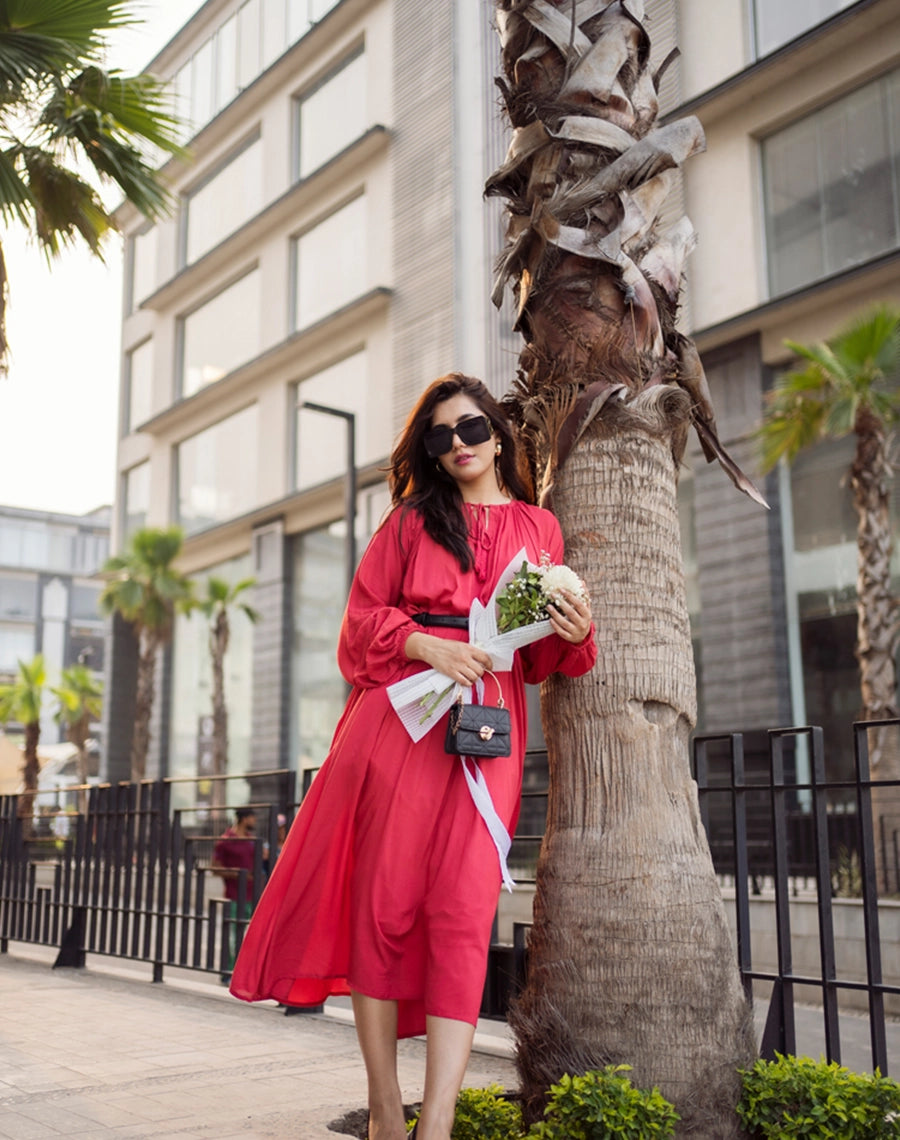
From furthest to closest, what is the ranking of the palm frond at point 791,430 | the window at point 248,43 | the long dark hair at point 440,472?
the window at point 248,43 < the palm frond at point 791,430 < the long dark hair at point 440,472

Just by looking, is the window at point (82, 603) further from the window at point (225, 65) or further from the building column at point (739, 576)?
the building column at point (739, 576)

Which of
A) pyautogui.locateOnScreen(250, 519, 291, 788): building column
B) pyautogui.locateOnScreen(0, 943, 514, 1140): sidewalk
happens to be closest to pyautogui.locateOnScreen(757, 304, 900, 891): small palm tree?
pyautogui.locateOnScreen(0, 943, 514, 1140): sidewalk

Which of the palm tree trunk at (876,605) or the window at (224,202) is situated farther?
the window at (224,202)

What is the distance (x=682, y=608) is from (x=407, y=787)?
1132 mm

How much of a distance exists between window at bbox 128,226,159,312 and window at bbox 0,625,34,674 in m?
42.4

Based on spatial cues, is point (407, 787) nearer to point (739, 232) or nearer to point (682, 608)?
point (682, 608)

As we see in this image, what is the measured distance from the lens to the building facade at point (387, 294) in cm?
1633

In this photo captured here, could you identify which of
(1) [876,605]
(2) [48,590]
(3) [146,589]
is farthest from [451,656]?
(2) [48,590]

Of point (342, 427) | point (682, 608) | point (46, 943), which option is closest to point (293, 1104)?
point (682, 608)

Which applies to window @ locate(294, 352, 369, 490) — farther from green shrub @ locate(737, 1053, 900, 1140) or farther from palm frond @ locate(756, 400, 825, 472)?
green shrub @ locate(737, 1053, 900, 1140)

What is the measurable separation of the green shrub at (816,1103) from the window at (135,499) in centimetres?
3100

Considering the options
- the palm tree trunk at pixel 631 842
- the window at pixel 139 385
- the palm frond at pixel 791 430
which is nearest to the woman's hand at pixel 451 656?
the palm tree trunk at pixel 631 842

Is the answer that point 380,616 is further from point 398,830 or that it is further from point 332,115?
point 332,115

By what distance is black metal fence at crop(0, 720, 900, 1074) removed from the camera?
12.4ft
